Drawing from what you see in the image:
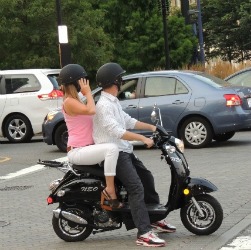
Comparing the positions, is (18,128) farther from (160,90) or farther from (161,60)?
(161,60)

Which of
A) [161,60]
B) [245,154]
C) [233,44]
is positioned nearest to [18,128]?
[245,154]

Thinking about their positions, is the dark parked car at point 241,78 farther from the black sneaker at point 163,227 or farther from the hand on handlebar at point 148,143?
the hand on handlebar at point 148,143

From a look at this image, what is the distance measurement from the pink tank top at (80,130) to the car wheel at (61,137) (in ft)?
33.3

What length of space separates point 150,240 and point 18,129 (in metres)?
13.9

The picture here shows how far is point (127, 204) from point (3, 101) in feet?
45.4

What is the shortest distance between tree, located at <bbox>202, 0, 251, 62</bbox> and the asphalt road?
137ft

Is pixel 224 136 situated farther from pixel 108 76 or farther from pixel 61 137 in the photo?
pixel 108 76

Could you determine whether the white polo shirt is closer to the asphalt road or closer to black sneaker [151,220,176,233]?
black sneaker [151,220,176,233]

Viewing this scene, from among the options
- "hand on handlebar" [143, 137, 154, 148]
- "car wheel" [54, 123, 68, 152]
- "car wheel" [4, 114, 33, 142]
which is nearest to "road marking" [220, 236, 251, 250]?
"hand on handlebar" [143, 137, 154, 148]

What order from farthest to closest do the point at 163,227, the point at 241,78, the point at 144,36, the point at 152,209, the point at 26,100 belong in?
the point at 144,36, the point at 241,78, the point at 26,100, the point at 163,227, the point at 152,209

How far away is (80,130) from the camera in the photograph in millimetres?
9094

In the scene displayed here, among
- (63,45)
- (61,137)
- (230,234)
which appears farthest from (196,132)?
(230,234)

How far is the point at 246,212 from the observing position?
10.7 meters

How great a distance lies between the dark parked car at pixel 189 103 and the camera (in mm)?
18453
